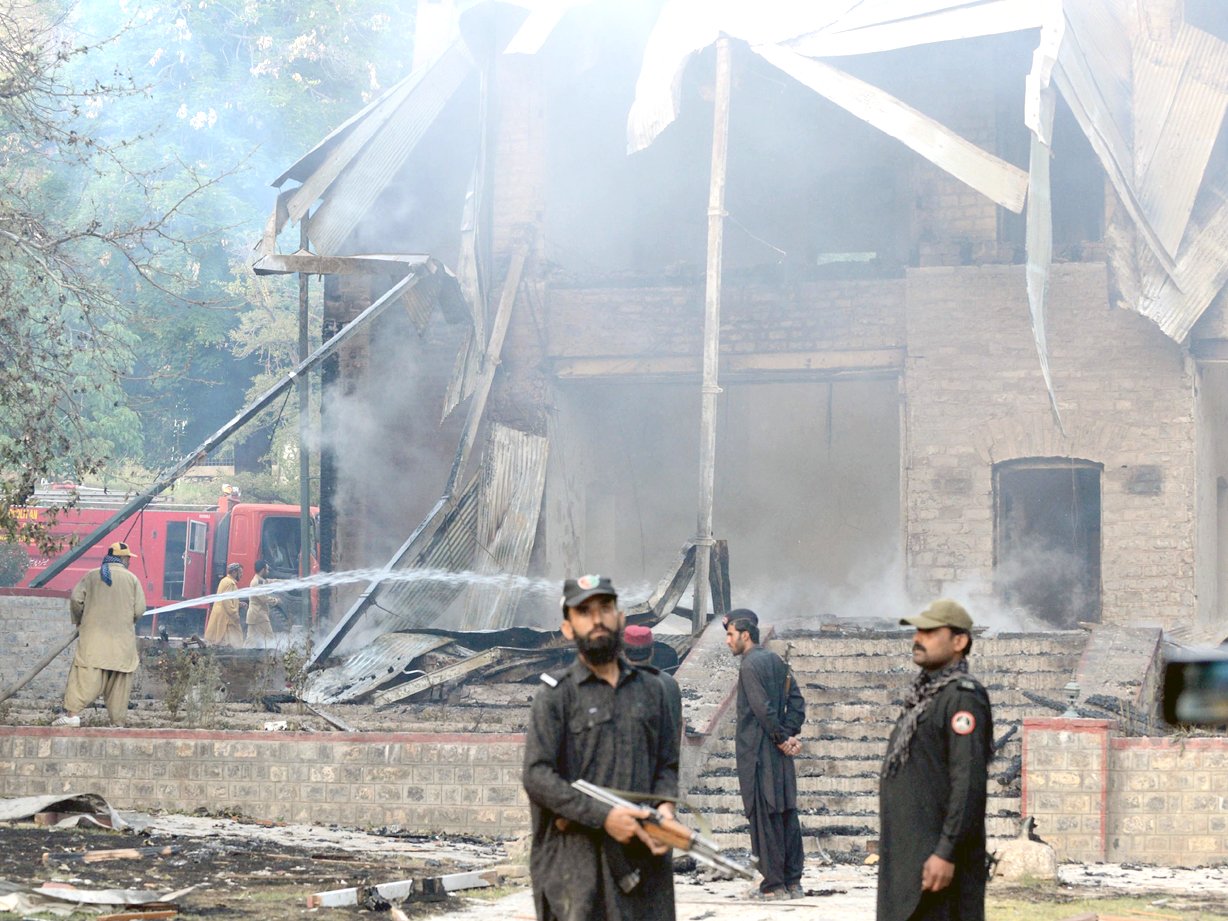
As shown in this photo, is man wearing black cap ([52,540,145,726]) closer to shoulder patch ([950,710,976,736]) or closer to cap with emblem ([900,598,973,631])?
cap with emblem ([900,598,973,631])

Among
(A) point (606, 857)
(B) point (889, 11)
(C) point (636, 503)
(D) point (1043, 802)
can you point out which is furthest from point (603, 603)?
(C) point (636, 503)

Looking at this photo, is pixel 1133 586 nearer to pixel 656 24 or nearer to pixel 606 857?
pixel 656 24

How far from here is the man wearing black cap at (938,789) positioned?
512cm

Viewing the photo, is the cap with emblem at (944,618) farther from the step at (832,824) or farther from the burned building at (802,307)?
the burned building at (802,307)

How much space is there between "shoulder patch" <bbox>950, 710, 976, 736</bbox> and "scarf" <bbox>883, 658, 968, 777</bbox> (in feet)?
0.39

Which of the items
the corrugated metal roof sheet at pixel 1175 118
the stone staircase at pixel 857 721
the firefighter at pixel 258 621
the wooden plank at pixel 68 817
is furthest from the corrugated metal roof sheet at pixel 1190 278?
the firefighter at pixel 258 621

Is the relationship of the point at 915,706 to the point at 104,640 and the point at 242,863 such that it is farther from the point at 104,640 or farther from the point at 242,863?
the point at 104,640

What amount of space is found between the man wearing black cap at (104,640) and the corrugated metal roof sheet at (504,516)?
3423 mm

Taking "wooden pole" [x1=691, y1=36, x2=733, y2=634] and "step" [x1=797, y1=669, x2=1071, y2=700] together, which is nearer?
"step" [x1=797, y1=669, x2=1071, y2=700]

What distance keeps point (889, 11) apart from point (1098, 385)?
14.1ft

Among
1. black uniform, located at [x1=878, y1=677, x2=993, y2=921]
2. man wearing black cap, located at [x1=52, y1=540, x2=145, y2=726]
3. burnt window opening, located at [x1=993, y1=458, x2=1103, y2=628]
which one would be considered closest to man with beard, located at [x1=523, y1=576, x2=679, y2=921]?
black uniform, located at [x1=878, y1=677, x2=993, y2=921]

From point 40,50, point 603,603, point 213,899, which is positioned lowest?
point 213,899

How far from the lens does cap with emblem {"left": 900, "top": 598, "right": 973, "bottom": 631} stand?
534 cm

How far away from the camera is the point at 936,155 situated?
1474 centimetres
